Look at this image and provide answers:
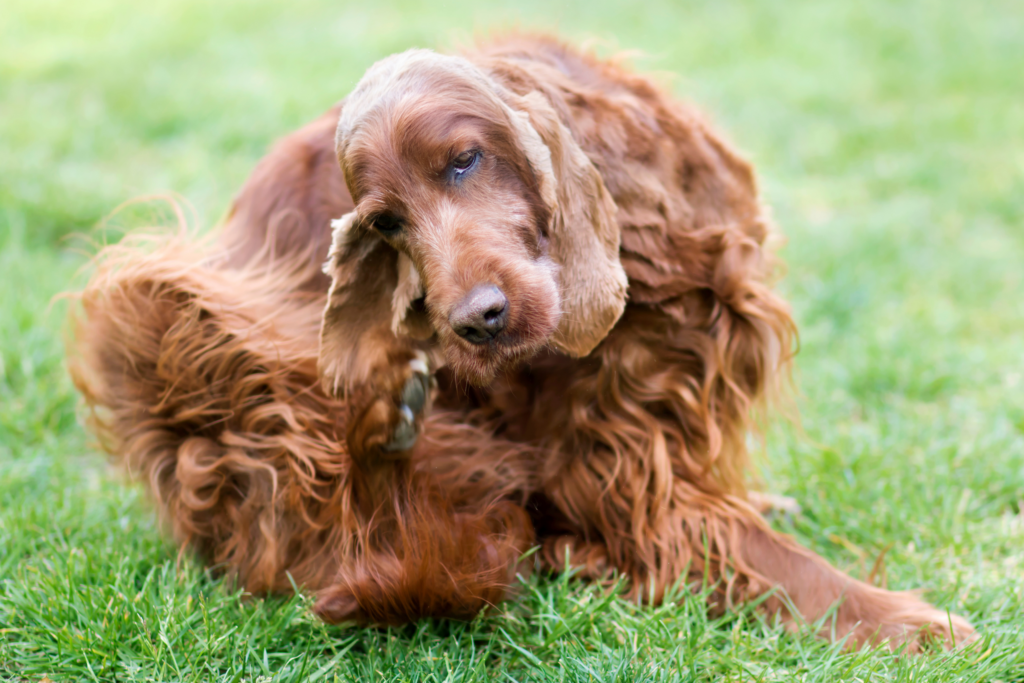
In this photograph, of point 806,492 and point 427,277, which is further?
point 806,492

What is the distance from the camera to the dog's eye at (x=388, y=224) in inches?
68.2

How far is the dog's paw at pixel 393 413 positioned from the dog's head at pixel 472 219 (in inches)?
4.6

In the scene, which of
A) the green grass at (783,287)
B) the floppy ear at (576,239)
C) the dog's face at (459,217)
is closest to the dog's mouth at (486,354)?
the dog's face at (459,217)

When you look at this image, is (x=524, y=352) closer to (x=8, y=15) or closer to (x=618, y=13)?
(x=618, y=13)

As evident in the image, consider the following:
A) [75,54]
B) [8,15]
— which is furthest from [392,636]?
[8,15]

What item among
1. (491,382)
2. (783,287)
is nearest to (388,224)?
(491,382)

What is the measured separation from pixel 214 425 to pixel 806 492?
1613mm

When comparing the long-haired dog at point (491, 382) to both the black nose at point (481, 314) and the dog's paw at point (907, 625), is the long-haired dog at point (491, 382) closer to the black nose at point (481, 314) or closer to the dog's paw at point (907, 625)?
the dog's paw at point (907, 625)

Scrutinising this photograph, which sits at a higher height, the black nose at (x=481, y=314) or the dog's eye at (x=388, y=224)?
the dog's eye at (x=388, y=224)

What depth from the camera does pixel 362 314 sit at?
196cm

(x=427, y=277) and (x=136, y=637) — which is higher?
(x=427, y=277)

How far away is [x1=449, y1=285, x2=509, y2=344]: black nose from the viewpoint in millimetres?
1630

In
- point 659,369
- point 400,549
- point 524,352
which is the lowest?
point 400,549

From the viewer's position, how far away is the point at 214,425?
2.32 metres
